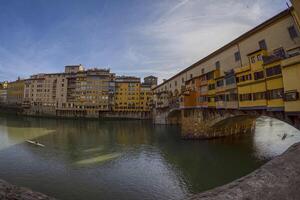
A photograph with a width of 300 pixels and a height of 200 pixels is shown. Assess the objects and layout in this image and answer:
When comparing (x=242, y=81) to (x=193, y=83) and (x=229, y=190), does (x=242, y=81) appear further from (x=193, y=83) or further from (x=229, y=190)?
(x=229, y=190)

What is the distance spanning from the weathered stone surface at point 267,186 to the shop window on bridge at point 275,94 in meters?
9.66

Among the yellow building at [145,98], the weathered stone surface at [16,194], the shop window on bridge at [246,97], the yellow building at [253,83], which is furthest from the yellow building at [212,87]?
the yellow building at [145,98]

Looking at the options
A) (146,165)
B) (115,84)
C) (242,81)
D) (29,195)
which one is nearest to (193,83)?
(242,81)

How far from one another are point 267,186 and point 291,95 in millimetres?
11486

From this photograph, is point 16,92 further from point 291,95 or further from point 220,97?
point 291,95

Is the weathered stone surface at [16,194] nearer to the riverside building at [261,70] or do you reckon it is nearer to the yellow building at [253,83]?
the riverside building at [261,70]

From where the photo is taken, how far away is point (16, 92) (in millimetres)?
111812

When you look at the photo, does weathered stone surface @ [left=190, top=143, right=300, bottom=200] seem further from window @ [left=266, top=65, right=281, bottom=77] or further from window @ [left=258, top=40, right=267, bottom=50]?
window @ [left=258, top=40, right=267, bottom=50]

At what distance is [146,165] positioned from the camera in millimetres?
21250

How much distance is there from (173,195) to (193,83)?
26806mm

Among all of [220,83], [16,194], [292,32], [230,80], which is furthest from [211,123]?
[16,194]

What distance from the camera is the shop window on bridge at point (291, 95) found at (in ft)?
51.9

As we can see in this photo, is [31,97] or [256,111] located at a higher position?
[31,97]

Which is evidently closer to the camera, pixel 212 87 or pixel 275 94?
pixel 275 94
